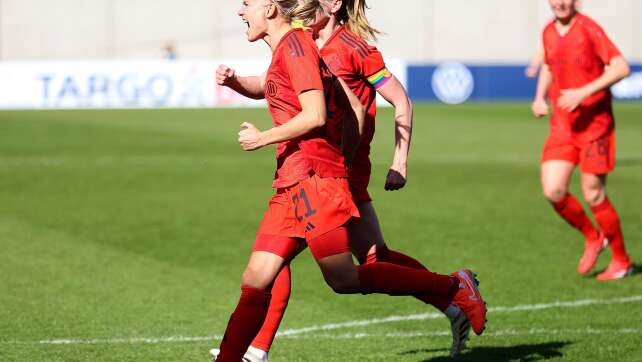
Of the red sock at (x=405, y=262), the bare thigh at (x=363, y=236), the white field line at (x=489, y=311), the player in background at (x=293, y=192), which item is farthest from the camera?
the white field line at (x=489, y=311)

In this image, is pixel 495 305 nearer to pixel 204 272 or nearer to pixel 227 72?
pixel 204 272

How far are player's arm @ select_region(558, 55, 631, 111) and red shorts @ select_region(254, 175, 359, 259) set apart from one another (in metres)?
3.50

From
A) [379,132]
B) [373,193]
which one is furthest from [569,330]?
[379,132]

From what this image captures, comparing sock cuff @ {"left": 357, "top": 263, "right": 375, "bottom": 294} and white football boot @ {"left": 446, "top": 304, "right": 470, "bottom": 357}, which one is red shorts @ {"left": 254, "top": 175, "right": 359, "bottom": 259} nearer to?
sock cuff @ {"left": 357, "top": 263, "right": 375, "bottom": 294}

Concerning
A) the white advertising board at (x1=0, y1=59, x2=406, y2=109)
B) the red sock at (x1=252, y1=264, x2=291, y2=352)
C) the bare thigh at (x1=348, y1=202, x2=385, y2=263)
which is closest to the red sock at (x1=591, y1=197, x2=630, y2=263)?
the bare thigh at (x1=348, y1=202, x2=385, y2=263)

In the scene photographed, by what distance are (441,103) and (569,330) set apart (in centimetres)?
2959

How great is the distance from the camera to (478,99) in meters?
38.1

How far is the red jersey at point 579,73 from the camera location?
905cm

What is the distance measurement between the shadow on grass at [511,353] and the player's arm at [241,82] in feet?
5.70

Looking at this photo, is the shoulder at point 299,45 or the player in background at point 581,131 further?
the player in background at point 581,131

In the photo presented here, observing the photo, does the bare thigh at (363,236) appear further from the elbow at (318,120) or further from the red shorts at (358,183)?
the elbow at (318,120)

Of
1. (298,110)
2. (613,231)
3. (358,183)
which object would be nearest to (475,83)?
(613,231)

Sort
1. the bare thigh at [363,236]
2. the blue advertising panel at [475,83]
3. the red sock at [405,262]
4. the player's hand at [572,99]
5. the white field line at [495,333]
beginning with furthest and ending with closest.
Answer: the blue advertising panel at [475,83] < the player's hand at [572,99] < the white field line at [495,333] < the bare thigh at [363,236] < the red sock at [405,262]

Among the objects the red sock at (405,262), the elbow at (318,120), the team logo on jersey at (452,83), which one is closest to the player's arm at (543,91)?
the red sock at (405,262)
